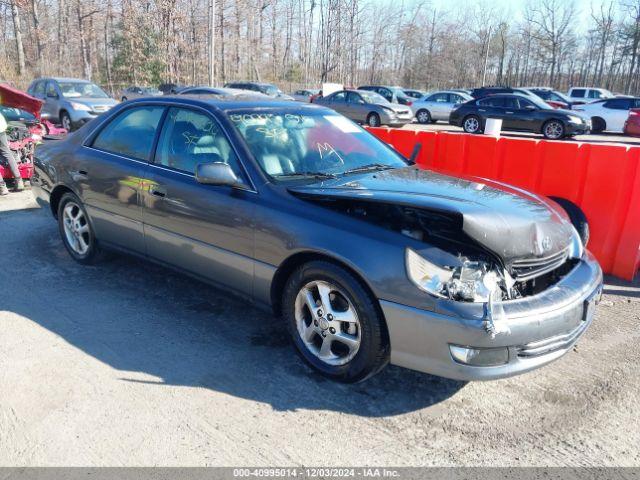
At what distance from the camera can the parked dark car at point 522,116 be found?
17672 mm

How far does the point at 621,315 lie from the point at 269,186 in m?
3.05

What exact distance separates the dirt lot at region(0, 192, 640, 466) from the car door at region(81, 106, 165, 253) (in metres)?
0.66

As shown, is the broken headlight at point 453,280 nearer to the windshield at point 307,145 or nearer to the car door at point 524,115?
the windshield at point 307,145

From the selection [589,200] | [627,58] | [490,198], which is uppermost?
[627,58]

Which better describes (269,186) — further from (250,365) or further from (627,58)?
(627,58)

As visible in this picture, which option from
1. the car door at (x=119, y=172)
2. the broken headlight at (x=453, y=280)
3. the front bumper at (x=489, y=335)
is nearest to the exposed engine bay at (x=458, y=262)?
the broken headlight at (x=453, y=280)

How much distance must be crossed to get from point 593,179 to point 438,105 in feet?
65.5

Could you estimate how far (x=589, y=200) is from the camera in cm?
508

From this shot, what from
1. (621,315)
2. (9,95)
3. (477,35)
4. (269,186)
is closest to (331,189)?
(269,186)

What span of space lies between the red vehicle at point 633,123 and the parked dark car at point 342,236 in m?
18.3

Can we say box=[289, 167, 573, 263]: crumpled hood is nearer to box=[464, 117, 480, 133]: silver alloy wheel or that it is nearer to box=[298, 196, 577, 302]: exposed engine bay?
box=[298, 196, 577, 302]: exposed engine bay

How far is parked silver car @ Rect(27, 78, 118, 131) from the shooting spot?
15.4 meters

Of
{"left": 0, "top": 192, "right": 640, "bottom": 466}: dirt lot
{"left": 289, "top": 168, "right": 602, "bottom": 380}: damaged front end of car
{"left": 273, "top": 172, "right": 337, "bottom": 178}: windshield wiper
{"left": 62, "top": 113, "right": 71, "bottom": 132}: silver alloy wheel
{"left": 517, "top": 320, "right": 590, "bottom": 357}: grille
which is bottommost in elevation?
{"left": 0, "top": 192, "right": 640, "bottom": 466}: dirt lot

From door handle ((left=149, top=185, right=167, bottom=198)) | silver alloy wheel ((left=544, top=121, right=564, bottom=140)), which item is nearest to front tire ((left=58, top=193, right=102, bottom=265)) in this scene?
door handle ((left=149, top=185, right=167, bottom=198))
